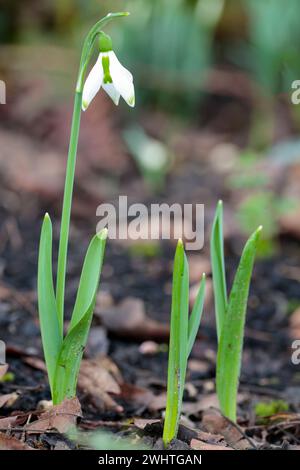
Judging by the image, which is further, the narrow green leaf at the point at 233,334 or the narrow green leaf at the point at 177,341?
the narrow green leaf at the point at 233,334

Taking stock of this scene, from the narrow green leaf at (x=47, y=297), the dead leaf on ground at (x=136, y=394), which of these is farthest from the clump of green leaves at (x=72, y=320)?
the dead leaf on ground at (x=136, y=394)

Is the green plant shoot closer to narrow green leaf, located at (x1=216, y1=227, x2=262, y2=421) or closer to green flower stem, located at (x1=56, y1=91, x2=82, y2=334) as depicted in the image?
green flower stem, located at (x1=56, y1=91, x2=82, y2=334)

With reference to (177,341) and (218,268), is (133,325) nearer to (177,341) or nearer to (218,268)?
(218,268)

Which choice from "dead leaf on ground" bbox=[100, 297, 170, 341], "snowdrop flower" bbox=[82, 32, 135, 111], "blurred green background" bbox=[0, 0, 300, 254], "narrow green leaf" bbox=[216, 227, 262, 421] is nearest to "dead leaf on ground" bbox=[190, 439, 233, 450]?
"narrow green leaf" bbox=[216, 227, 262, 421]

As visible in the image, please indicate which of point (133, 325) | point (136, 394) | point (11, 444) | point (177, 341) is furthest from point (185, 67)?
point (11, 444)

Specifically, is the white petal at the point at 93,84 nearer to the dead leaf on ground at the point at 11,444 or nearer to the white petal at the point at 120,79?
the white petal at the point at 120,79

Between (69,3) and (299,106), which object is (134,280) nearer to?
(299,106)
